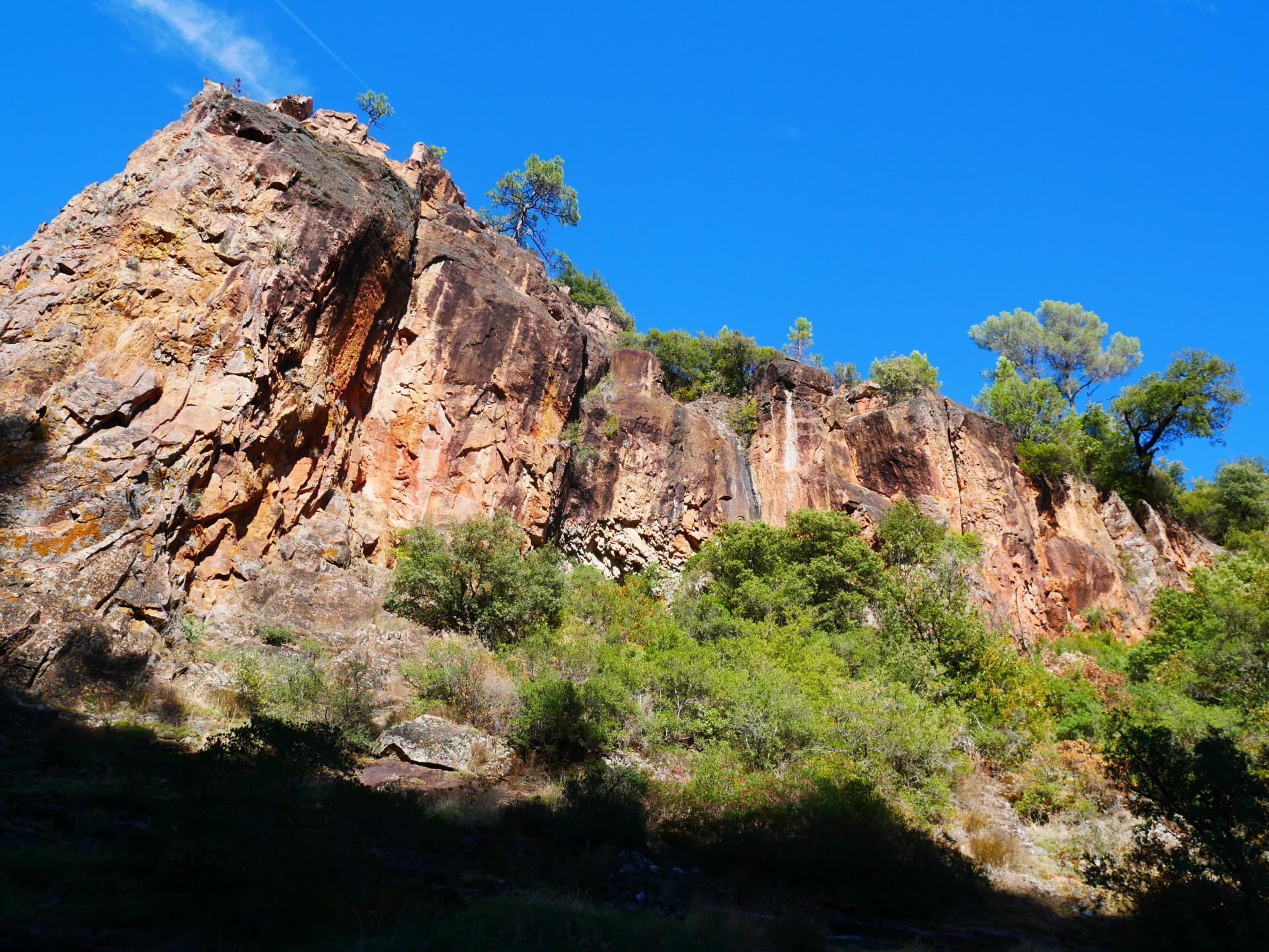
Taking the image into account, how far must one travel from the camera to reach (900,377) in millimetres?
35062

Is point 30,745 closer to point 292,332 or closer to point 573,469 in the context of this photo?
point 292,332

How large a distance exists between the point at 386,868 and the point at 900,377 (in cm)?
3310

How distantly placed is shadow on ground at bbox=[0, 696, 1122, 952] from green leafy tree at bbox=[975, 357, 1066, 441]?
29.3m

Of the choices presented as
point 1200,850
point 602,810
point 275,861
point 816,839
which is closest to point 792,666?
point 816,839

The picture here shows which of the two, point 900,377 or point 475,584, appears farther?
point 900,377

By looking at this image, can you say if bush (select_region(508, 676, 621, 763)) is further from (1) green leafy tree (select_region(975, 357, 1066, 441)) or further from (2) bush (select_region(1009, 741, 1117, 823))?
(1) green leafy tree (select_region(975, 357, 1066, 441))

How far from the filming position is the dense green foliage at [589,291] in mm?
36719

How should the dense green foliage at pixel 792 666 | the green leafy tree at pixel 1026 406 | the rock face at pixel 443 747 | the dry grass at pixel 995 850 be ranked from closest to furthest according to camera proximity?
the dry grass at pixel 995 850
the rock face at pixel 443 747
the dense green foliage at pixel 792 666
the green leafy tree at pixel 1026 406

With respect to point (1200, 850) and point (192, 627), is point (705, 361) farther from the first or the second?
point (1200, 850)

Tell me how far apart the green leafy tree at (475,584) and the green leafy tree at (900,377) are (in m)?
21.9

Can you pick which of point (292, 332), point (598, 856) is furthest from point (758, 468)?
point (598, 856)

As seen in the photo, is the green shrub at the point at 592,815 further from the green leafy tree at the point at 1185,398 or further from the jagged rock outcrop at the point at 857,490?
the green leafy tree at the point at 1185,398

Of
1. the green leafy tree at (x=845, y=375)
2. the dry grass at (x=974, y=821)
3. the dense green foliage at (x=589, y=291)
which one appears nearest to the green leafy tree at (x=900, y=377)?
the green leafy tree at (x=845, y=375)


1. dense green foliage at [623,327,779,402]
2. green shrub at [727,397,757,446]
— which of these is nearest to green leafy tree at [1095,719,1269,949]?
green shrub at [727,397,757,446]
